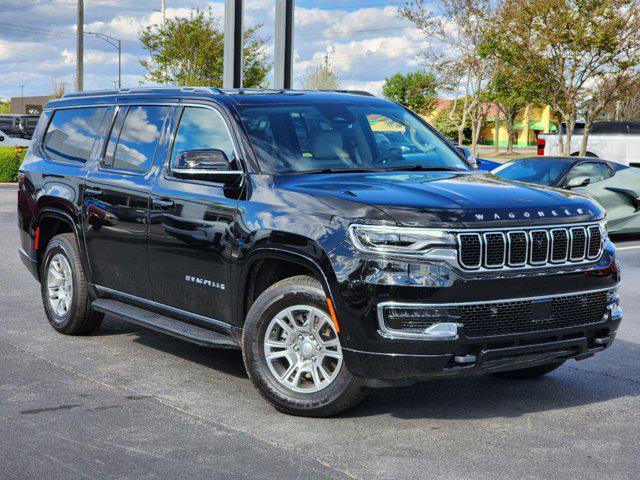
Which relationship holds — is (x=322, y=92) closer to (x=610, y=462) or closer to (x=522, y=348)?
(x=522, y=348)

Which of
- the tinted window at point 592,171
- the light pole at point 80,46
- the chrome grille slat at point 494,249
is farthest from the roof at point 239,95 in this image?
the light pole at point 80,46

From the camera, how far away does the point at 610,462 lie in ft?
15.8

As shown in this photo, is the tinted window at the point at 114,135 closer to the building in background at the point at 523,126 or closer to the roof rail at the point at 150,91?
the roof rail at the point at 150,91

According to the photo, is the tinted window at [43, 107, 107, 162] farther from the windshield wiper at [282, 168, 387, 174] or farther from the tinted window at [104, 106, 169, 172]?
the windshield wiper at [282, 168, 387, 174]

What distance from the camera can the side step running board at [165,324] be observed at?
6.11 m

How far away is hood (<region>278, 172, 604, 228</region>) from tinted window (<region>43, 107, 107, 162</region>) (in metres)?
2.42

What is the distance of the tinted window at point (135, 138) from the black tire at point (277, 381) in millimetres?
1738

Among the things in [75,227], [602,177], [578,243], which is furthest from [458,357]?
[602,177]

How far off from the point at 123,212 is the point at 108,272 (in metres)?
0.56

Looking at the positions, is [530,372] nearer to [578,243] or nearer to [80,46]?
[578,243]

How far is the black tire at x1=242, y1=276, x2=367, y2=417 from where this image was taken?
540 centimetres

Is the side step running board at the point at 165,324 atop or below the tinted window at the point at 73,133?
below

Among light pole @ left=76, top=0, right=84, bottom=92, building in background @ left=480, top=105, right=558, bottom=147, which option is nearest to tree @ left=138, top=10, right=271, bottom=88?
light pole @ left=76, top=0, right=84, bottom=92

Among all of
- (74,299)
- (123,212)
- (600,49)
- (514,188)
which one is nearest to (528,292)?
(514,188)
